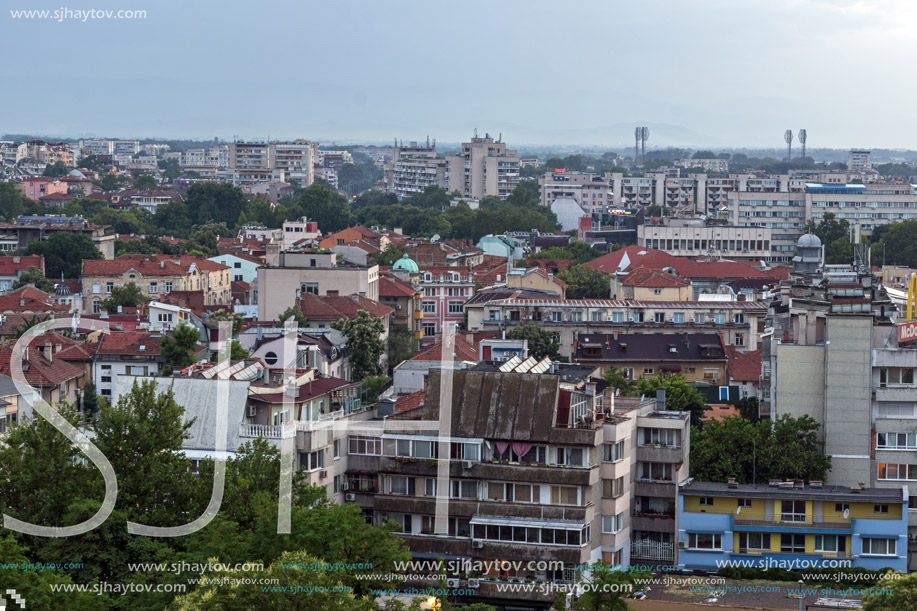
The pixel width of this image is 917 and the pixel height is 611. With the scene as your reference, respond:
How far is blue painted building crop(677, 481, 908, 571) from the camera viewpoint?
3147 cm

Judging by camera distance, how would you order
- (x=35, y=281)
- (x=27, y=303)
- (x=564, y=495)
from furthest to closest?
(x=35, y=281)
(x=27, y=303)
(x=564, y=495)

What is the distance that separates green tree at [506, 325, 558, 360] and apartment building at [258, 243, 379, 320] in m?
12.5

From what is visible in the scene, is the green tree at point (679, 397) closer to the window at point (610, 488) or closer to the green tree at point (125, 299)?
the window at point (610, 488)

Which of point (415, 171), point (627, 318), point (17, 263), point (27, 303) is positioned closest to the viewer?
point (627, 318)

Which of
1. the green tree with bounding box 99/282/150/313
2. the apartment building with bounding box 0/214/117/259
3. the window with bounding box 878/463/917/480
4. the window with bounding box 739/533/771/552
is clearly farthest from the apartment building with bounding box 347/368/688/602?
the apartment building with bounding box 0/214/117/259

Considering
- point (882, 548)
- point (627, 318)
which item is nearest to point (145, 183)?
point (627, 318)

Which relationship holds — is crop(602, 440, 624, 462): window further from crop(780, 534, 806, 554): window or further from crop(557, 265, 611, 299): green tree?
crop(557, 265, 611, 299): green tree

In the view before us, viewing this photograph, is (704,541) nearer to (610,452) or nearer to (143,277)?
(610,452)

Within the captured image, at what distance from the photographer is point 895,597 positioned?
970 inches

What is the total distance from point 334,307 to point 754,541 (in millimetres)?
32399

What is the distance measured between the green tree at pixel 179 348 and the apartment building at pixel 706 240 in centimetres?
4933

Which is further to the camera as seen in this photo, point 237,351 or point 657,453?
point 237,351

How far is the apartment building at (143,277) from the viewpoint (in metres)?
74.0

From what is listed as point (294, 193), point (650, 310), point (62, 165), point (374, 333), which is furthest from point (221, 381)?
point (62, 165)
